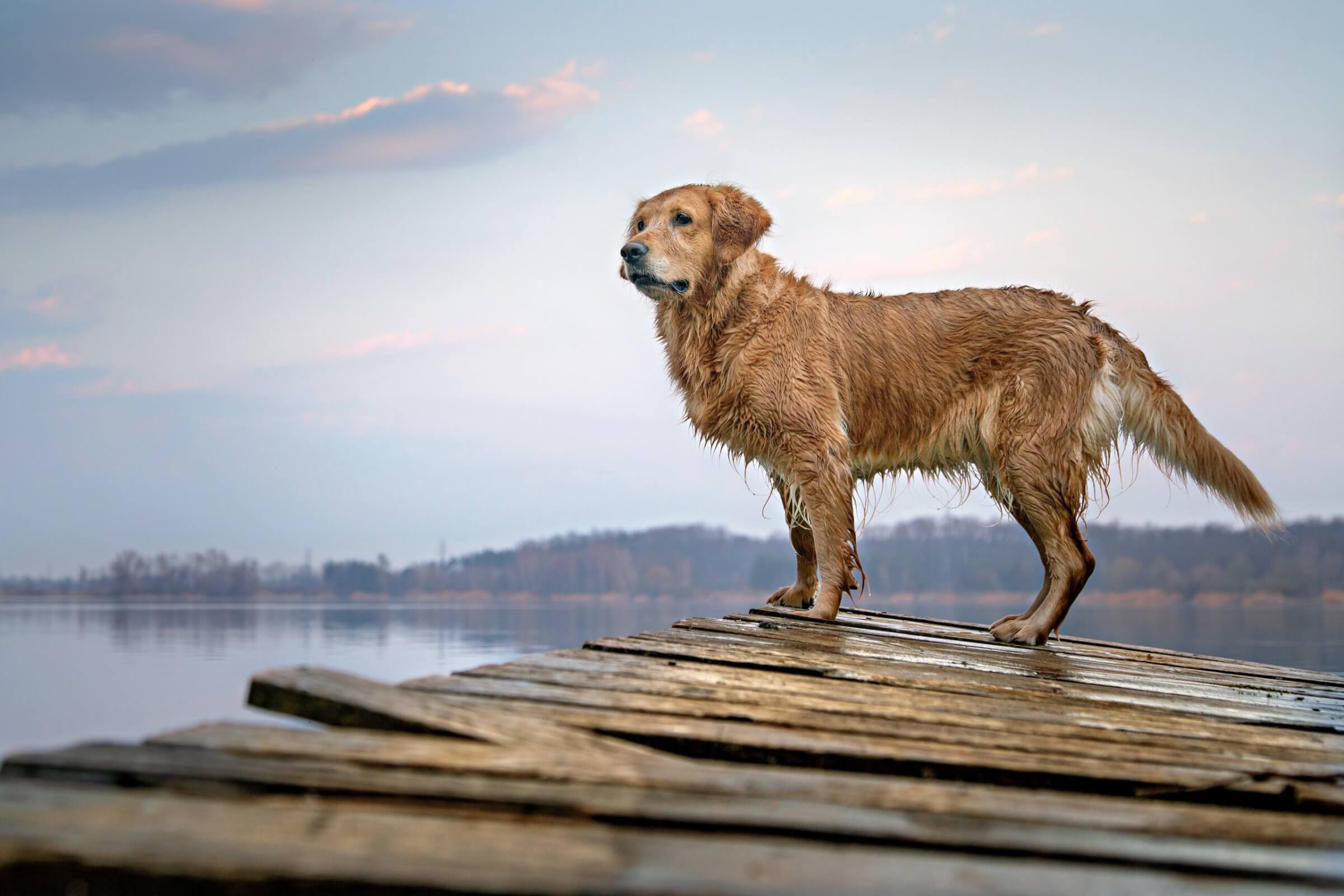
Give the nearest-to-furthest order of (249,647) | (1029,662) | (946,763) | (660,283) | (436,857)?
(436,857), (946,763), (1029,662), (660,283), (249,647)

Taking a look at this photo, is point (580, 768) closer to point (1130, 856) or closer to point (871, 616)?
point (1130, 856)

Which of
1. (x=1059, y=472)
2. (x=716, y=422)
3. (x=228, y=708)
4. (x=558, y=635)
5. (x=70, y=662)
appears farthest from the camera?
(x=558, y=635)

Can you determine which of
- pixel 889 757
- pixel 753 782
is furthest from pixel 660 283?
pixel 753 782

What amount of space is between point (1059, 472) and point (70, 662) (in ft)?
252

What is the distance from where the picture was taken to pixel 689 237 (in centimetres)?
540

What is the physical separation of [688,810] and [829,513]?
12.7 ft

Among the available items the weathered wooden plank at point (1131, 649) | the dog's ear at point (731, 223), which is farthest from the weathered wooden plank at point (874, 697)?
the dog's ear at point (731, 223)

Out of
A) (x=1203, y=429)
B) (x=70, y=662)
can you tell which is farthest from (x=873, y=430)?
(x=70, y=662)

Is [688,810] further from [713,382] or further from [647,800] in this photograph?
[713,382]

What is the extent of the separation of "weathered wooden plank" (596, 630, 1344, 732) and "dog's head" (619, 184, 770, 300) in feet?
7.68

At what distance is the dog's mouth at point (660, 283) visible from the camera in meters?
5.38

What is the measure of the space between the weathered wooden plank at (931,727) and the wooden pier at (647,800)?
0.4 inches

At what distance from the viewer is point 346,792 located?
1271 mm

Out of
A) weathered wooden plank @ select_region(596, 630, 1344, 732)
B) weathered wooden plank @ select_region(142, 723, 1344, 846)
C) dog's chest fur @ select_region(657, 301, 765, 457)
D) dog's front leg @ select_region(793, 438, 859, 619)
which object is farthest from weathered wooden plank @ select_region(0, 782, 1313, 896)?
dog's chest fur @ select_region(657, 301, 765, 457)
